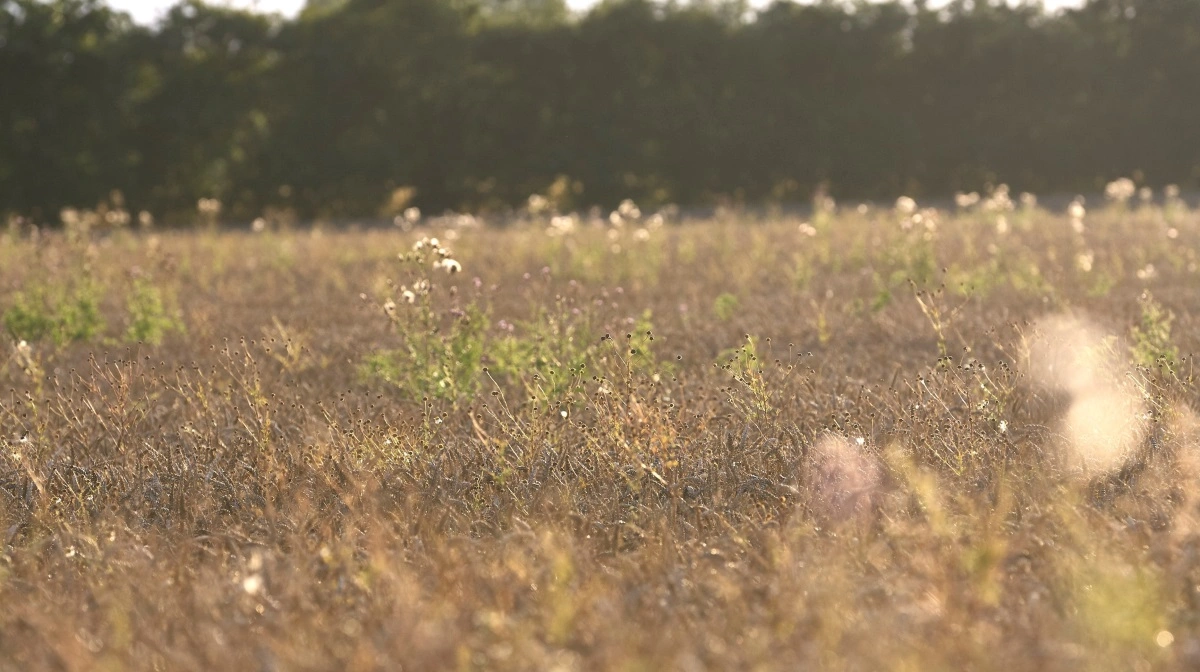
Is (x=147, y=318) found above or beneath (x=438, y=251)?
beneath

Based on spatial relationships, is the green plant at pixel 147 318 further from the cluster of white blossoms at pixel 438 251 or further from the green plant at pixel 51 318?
the cluster of white blossoms at pixel 438 251

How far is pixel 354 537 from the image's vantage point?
3420 mm

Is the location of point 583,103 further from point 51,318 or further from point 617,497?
point 617,497

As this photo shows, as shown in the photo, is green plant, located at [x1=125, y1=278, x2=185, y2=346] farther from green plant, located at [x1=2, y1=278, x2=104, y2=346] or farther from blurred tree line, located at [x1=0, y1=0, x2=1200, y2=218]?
blurred tree line, located at [x1=0, y1=0, x2=1200, y2=218]

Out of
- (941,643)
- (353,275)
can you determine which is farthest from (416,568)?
(353,275)

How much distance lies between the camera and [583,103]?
19.7 m

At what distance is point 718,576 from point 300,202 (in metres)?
17.3

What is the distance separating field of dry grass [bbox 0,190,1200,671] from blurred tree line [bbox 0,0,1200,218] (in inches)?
446

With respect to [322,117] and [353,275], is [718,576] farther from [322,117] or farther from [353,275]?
[322,117]

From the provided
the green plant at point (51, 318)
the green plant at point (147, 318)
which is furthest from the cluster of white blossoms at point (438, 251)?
the green plant at point (51, 318)

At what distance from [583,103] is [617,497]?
16472 millimetres

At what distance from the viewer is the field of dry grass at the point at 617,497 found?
2.60 m

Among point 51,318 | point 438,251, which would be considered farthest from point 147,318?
point 438,251

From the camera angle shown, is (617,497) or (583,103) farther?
(583,103)
